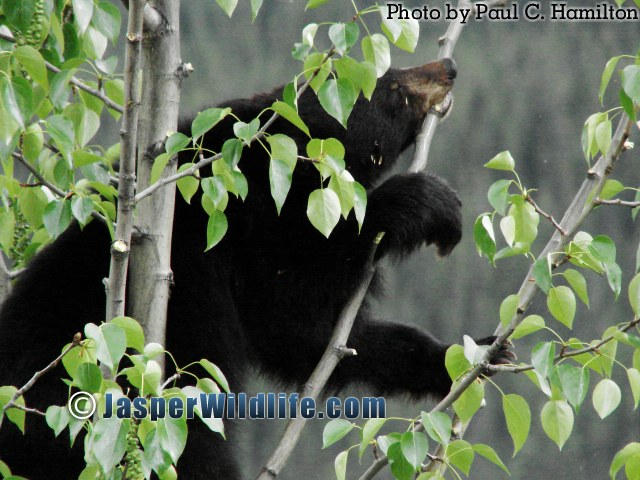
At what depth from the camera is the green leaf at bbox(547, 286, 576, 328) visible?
105 cm

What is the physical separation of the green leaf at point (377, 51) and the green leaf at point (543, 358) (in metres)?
0.39

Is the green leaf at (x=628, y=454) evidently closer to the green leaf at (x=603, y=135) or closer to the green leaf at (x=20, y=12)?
the green leaf at (x=603, y=135)

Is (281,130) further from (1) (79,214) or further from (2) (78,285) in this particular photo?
(1) (79,214)

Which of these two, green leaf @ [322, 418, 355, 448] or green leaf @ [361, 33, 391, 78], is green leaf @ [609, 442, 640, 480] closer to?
green leaf @ [322, 418, 355, 448]

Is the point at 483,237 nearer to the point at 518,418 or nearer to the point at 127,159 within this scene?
the point at 518,418

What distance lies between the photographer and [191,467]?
65.1 inches

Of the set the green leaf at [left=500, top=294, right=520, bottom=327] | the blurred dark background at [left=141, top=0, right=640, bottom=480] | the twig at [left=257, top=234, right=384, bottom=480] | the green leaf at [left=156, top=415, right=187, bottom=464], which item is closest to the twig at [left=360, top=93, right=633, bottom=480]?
the green leaf at [left=500, top=294, right=520, bottom=327]

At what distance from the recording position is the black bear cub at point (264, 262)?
170 cm

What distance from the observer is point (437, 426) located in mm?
1013

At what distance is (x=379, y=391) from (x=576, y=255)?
50.9 inches

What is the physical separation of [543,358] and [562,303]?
0.33ft

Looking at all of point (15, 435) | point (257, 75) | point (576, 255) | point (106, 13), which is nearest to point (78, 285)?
point (15, 435)

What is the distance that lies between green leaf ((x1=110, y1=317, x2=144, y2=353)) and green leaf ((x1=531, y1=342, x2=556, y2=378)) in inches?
17.7

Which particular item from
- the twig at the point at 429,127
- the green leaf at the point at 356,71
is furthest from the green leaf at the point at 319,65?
the twig at the point at 429,127
